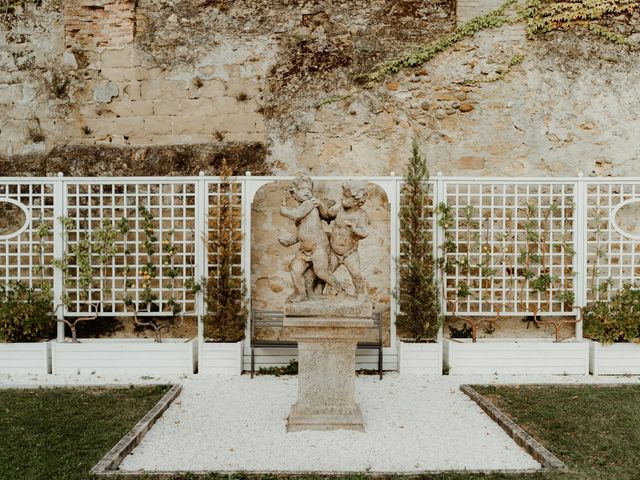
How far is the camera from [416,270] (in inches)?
280

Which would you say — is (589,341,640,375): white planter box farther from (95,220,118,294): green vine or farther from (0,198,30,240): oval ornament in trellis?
(0,198,30,240): oval ornament in trellis

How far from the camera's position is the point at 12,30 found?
8.77 metres

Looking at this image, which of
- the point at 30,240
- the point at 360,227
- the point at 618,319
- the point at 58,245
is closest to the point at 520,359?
the point at 618,319

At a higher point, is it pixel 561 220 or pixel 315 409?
pixel 561 220

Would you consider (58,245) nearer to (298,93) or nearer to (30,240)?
(30,240)

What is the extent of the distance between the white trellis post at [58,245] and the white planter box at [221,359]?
1.86 metres

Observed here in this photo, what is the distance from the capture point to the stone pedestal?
16.1 ft

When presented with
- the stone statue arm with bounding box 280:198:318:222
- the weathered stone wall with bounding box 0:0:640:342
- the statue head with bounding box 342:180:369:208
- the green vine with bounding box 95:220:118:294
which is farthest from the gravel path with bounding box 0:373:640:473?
the weathered stone wall with bounding box 0:0:640:342

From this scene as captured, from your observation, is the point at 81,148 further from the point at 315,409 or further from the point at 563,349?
the point at 563,349

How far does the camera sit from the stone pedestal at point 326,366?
16.1 feet

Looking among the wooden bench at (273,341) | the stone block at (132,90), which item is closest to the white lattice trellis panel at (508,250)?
the wooden bench at (273,341)

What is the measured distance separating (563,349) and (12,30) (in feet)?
29.2

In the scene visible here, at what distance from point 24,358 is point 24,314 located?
0.54 meters

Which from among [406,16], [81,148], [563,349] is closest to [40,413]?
[81,148]
